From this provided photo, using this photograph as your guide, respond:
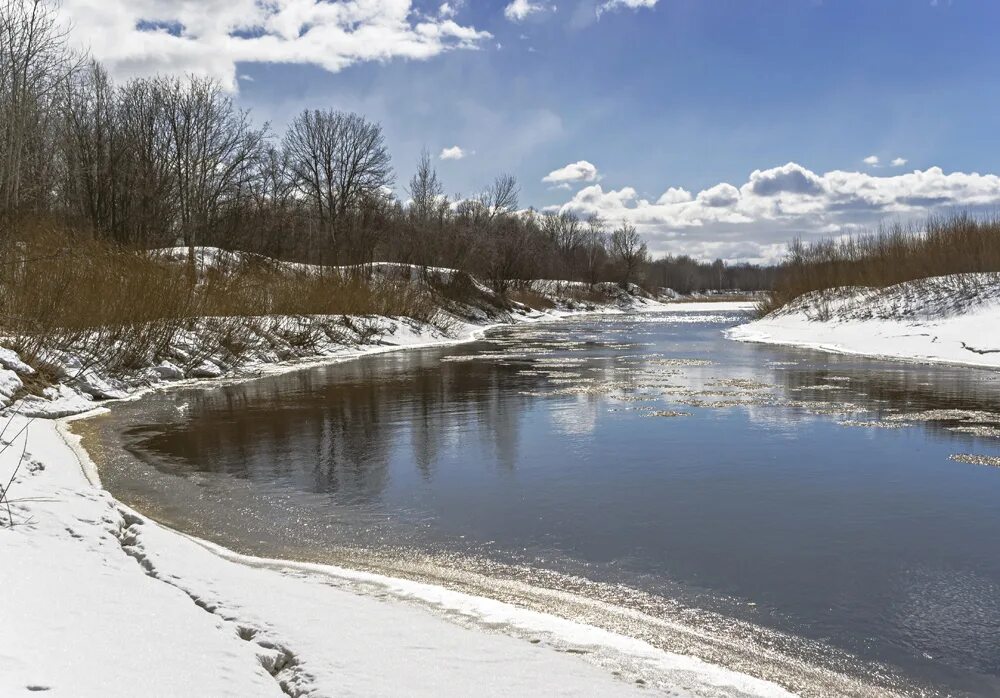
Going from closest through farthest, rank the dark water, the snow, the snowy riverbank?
the snowy riverbank
the dark water
the snow

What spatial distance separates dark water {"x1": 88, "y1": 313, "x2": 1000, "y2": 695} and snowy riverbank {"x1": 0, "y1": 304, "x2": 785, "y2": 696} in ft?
1.35

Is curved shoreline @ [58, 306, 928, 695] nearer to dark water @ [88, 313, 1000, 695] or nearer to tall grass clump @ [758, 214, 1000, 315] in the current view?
dark water @ [88, 313, 1000, 695]

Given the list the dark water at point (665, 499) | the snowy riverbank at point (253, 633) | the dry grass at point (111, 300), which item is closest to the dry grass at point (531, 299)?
the dry grass at point (111, 300)

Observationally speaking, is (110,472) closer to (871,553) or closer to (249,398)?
(249,398)

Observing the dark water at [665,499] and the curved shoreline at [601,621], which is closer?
the curved shoreline at [601,621]

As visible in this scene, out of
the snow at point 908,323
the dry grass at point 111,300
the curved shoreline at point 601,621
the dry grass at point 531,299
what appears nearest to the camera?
the curved shoreline at point 601,621

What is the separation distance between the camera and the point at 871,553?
5.45 meters

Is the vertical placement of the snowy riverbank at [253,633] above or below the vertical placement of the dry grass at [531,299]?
below

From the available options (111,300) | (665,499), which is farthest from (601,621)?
(111,300)

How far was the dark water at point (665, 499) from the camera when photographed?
431cm

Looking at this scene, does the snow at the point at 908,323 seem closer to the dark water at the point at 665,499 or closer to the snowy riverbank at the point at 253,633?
the dark water at the point at 665,499

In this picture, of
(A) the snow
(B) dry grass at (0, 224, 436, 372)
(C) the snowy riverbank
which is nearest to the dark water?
(C) the snowy riverbank

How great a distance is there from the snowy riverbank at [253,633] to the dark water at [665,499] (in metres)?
0.41

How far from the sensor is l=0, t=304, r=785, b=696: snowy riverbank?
9.86 feet
